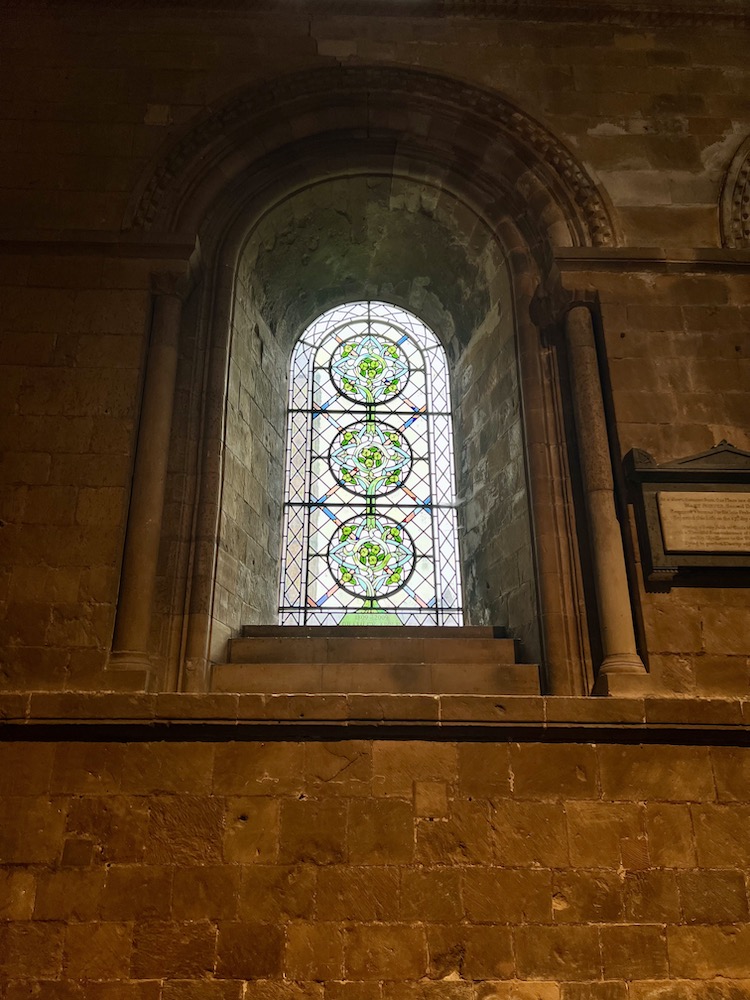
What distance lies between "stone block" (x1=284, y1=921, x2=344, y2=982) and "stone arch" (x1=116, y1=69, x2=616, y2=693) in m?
1.61

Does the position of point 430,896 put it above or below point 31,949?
above

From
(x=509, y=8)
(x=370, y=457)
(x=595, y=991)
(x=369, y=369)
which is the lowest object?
(x=595, y=991)

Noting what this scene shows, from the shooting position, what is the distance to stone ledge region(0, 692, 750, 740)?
413cm

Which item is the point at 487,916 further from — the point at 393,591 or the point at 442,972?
the point at 393,591

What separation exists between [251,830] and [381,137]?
17.1ft

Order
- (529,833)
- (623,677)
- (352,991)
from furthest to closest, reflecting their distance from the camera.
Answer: (623,677), (529,833), (352,991)

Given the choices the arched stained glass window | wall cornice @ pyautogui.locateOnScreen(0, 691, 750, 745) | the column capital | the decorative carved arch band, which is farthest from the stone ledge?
the decorative carved arch band

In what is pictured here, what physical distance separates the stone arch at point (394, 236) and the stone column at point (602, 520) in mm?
211

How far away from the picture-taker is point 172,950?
377 cm

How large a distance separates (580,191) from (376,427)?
8.16 feet

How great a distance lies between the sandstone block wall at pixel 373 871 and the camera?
12.3 feet

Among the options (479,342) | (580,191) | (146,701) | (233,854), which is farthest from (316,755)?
(580,191)

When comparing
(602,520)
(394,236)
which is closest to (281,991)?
(602,520)

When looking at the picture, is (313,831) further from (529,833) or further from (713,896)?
(713,896)
